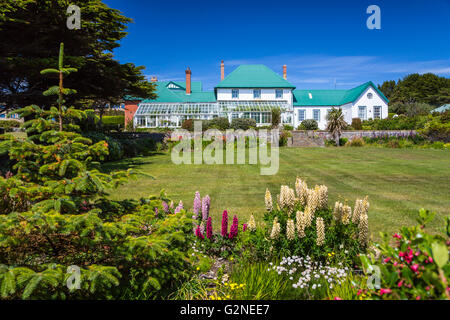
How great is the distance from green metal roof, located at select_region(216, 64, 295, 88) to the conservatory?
251 cm

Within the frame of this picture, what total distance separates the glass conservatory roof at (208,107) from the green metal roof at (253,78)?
8.20 feet

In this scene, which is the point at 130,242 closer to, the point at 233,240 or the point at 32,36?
the point at 233,240

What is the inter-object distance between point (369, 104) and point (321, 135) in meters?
19.5

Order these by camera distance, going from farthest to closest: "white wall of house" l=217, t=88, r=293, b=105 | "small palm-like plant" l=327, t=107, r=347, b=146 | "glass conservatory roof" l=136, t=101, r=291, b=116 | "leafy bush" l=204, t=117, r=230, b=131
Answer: "white wall of house" l=217, t=88, r=293, b=105, "glass conservatory roof" l=136, t=101, r=291, b=116, "leafy bush" l=204, t=117, r=230, b=131, "small palm-like plant" l=327, t=107, r=347, b=146

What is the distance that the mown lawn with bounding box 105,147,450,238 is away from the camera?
7.15 metres

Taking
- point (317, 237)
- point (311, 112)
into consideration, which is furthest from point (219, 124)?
point (317, 237)

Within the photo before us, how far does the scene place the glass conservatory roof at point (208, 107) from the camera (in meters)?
42.5

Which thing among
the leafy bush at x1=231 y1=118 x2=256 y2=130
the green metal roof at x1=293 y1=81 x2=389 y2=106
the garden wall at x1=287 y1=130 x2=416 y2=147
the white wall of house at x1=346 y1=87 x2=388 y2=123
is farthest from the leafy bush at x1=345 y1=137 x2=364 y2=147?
the green metal roof at x1=293 y1=81 x2=389 y2=106

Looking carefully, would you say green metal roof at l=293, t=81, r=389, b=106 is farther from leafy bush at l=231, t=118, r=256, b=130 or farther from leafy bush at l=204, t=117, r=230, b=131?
leafy bush at l=204, t=117, r=230, b=131

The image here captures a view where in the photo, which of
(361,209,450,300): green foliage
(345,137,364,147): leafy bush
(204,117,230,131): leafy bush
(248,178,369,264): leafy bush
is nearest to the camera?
(361,209,450,300): green foliage

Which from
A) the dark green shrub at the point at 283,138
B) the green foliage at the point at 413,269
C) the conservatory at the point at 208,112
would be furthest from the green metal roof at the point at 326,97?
the green foliage at the point at 413,269

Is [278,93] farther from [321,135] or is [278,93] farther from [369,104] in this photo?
[321,135]

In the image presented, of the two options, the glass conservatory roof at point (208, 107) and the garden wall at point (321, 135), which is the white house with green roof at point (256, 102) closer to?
the glass conservatory roof at point (208, 107)
